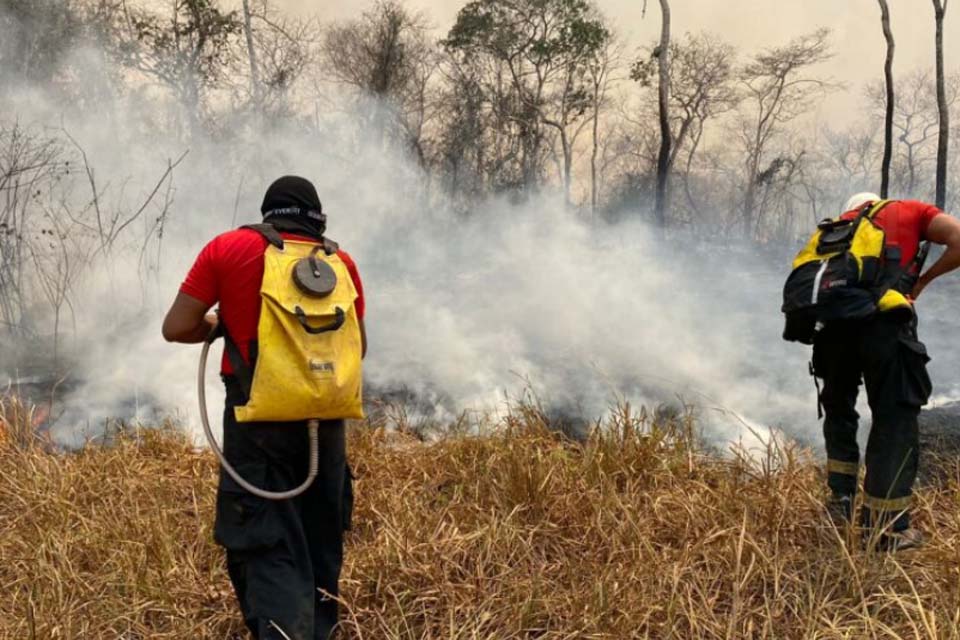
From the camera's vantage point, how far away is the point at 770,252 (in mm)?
16984

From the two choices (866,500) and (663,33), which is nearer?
(866,500)

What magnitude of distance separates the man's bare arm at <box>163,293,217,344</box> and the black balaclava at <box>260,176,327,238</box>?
1.22 ft

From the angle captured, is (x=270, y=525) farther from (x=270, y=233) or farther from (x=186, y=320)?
(x=270, y=233)

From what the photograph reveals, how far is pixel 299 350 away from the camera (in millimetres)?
1981

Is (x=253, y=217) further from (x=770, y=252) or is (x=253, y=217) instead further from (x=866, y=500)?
(x=770, y=252)

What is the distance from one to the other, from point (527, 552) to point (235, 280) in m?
1.72

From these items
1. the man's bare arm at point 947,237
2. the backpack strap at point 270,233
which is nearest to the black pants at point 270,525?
the backpack strap at point 270,233

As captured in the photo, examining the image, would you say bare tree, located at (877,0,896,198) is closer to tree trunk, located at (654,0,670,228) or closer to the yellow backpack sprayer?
tree trunk, located at (654,0,670,228)

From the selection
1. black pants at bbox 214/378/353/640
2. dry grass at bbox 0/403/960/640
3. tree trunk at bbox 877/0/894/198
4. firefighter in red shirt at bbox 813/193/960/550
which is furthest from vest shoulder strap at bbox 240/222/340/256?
tree trunk at bbox 877/0/894/198

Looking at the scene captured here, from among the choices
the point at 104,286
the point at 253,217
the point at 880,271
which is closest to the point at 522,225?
the point at 253,217

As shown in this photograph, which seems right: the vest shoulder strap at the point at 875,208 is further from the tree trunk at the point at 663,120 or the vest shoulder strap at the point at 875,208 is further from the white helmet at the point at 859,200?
the tree trunk at the point at 663,120

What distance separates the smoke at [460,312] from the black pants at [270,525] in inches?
102

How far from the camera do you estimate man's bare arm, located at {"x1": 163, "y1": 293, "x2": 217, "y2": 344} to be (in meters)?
2.06

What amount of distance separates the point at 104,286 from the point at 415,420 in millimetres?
5226
